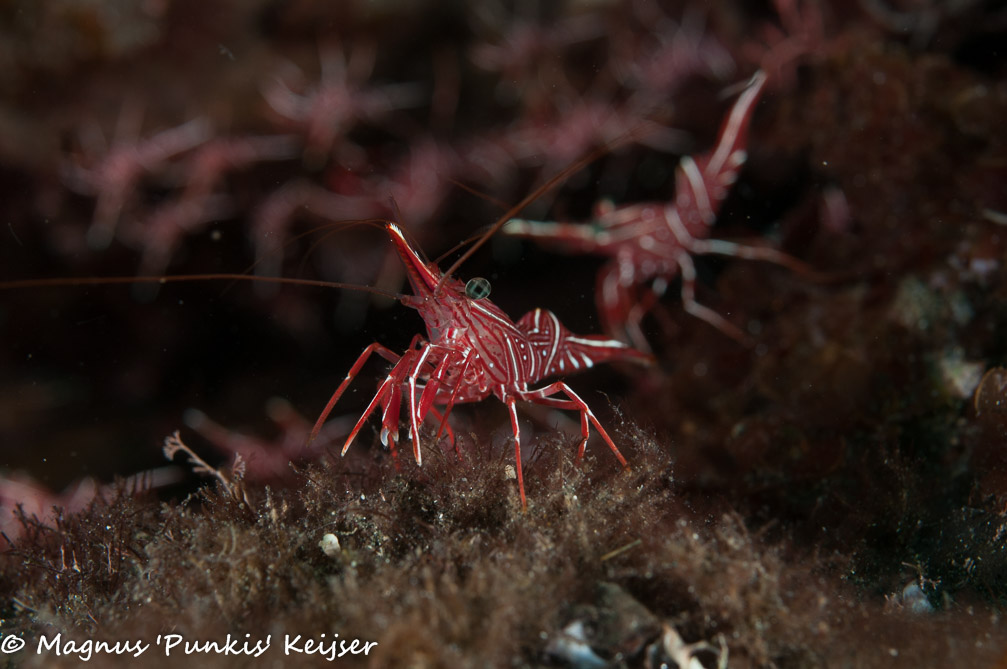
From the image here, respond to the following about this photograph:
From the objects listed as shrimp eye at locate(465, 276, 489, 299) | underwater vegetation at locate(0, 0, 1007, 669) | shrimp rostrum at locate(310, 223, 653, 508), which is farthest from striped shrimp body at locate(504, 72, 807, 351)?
shrimp eye at locate(465, 276, 489, 299)

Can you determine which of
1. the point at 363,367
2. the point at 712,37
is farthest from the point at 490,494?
the point at 712,37

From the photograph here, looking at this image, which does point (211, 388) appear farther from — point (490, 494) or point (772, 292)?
point (772, 292)

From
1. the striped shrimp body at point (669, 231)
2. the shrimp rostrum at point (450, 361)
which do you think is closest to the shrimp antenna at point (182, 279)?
the shrimp rostrum at point (450, 361)

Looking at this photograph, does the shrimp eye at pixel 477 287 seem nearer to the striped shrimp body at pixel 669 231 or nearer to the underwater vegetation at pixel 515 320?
the underwater vegetation at pixel 515 320

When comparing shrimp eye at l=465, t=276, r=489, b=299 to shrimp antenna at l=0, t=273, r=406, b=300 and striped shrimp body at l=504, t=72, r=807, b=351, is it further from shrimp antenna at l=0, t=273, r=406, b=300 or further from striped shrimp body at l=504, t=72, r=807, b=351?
striped shrimp body at l=504, t=72, r=807, b=351

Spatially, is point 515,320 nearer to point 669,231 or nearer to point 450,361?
point 450,361

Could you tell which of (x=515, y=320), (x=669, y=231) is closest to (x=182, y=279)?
(x=515, y=320)
